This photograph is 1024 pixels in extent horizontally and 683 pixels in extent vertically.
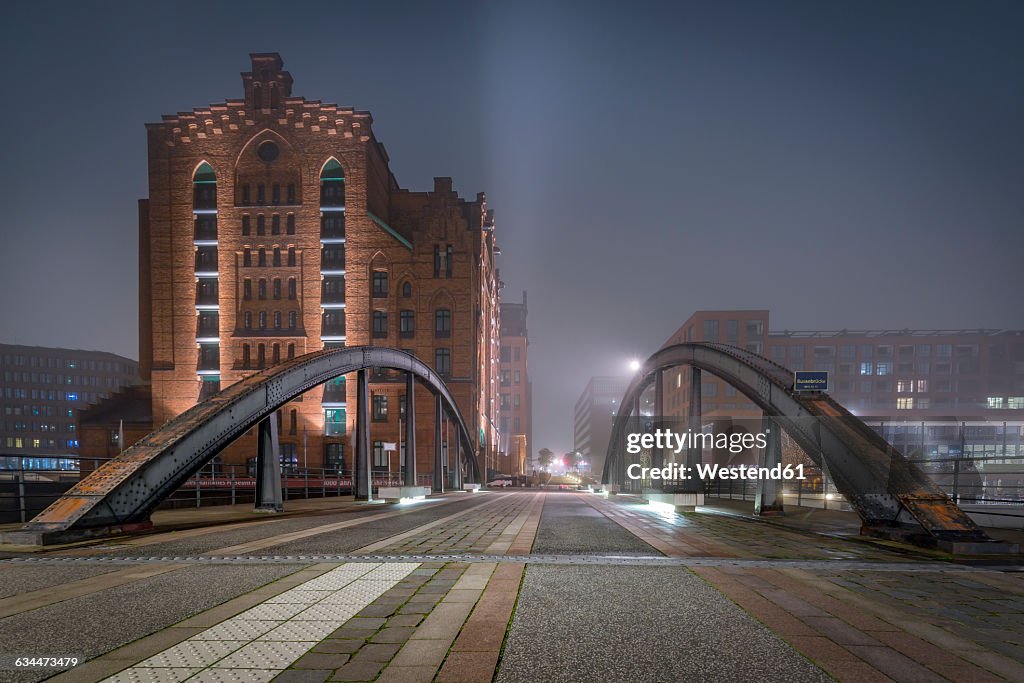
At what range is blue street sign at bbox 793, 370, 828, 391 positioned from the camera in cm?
1277

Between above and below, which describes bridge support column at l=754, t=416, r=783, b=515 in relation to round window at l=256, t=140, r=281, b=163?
below

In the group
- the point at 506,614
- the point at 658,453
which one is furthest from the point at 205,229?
the point at 506,614

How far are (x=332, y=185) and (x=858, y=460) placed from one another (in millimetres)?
53255

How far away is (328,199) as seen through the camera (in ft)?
182

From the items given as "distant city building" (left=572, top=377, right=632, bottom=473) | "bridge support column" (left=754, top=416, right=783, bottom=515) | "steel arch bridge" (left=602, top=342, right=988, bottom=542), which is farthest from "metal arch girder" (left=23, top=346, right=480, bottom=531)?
"distant city building" (left=572, top=377, right=632, bottom=473)

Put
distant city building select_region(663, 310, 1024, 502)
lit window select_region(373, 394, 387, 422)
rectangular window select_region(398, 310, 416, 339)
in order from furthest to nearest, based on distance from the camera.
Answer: distant city building select_region(663, 310, 1024, 502), rectangular window select_region(398, 310, 416, 339), lit window select_region(373, 394, 387, 422)

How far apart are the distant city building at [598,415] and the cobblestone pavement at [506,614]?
146m

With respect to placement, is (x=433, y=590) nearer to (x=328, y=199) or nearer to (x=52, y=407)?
(x=328, y=199)

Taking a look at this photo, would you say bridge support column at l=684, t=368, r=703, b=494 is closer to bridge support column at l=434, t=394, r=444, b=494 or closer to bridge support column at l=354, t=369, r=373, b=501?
bridge support column at l=354, t=369, r=373, b=501

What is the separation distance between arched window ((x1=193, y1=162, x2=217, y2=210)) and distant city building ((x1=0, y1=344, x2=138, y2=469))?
84637mm

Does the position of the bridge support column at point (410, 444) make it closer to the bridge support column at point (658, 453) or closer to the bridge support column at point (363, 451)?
the bridge support column at point (363, 451)

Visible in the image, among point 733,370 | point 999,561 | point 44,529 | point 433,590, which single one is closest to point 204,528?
point 44,529

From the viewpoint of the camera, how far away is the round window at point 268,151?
55344 millimetres

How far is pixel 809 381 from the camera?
1287cm
